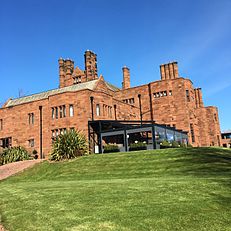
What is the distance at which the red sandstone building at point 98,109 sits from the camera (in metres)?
33.7

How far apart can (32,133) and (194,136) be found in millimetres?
23816

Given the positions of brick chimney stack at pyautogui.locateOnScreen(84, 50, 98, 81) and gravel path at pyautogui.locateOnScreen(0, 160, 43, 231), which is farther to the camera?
brick chimney stack at pyautogui.locateOnScreen(84, 50, 98, 81)

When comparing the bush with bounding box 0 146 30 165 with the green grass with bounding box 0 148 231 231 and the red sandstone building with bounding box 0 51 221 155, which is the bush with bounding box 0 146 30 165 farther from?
the green grass with bounding box 0 148 231 231

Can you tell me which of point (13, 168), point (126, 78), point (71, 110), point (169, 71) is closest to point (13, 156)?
point (13, 168)

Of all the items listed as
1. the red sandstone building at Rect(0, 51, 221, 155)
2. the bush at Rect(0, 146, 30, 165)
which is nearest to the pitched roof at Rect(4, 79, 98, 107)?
the red sandstone building at Rect(0, 51, 221, 155)

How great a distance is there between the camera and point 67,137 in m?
27.0

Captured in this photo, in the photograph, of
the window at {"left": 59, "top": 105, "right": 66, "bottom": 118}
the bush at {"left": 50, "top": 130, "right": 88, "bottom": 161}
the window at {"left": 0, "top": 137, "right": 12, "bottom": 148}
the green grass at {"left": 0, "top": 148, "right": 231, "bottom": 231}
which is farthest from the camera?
the window at {"left": 0, "top": 137, "right": 12, "bottom": 148}

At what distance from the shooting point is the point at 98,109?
34.2 m

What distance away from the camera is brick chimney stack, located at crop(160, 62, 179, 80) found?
152 ft

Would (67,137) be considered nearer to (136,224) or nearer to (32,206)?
(32,206)

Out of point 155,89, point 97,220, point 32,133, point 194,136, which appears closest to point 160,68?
point 155,89

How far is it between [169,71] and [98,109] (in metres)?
18.3

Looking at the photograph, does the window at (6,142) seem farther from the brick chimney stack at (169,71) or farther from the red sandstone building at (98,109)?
the brick chimney stack at (169,71)

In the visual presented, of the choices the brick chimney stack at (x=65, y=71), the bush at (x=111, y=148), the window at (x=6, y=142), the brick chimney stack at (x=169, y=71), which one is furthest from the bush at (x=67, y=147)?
the brick chimney stack at (x=65, y=71)
